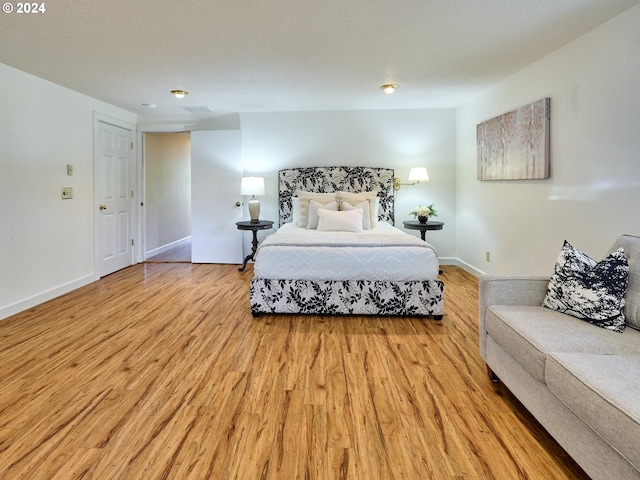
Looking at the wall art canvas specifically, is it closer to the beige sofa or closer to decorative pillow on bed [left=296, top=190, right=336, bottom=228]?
the beige sofa

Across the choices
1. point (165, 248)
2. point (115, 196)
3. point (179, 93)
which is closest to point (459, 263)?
point (179, 93)

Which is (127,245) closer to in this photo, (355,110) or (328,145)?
(328,145)

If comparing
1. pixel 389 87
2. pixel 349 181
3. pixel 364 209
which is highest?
pixel 389 87

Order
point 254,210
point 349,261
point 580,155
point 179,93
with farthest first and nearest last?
point 254,210 < point 179,93 < point 349,261 < point 580,155

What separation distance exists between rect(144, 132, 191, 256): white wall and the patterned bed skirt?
12.0ft

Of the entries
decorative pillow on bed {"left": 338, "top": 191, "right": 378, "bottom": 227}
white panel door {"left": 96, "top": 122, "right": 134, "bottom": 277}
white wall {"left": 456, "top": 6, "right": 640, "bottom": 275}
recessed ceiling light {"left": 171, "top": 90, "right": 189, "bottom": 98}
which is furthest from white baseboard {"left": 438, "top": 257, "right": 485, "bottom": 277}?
white panel door {"left": 96, "top": 122, "right": 134, "bottom": 277}

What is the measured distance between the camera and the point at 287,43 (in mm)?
2906

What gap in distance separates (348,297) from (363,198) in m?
2.03

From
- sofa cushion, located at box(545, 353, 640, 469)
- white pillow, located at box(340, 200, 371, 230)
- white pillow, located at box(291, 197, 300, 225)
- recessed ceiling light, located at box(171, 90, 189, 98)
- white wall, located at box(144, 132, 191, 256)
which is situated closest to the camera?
sofa cushion, located at box(545, 353, 640, 469)

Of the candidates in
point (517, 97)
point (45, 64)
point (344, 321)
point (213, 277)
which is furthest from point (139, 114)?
point (517, 97)

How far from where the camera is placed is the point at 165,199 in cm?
694

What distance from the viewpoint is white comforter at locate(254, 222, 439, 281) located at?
328 cm

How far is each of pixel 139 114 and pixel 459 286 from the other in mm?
5188

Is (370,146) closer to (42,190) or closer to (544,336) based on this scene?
(42,190)
